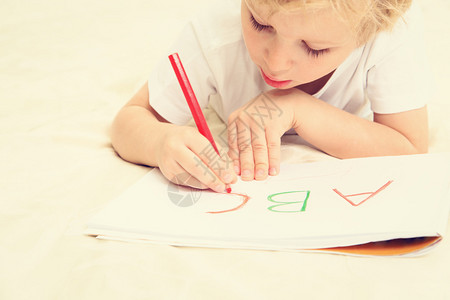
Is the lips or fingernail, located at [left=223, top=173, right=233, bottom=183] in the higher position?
the lips

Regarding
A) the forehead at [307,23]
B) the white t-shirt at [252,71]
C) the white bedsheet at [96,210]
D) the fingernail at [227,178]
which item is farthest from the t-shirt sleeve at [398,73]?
the fingernail at [227,178]

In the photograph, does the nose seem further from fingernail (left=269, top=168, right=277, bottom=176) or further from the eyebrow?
fingernail (left=269, top=168, right=277, bottom=176)

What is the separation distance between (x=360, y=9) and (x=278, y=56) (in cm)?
11

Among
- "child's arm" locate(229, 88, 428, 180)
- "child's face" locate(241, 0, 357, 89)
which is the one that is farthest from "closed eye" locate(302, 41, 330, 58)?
"child's arm" locate(229, 88, 428, 180)

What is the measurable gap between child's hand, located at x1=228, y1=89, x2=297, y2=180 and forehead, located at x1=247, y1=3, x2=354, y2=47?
157 mm

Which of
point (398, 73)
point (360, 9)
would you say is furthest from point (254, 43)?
point (398, 73)

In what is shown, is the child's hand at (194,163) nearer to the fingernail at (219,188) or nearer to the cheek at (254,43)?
the fingernail at (219,188)

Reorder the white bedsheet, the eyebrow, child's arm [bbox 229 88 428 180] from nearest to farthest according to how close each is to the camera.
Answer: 1. the white bedsheet
2. the eyebrow
3. child's arm [bbox 229 88 428 180]

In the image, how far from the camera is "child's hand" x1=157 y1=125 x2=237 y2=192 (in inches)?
21.6

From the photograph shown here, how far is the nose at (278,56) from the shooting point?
529 mm

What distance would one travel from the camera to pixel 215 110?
2.98ft

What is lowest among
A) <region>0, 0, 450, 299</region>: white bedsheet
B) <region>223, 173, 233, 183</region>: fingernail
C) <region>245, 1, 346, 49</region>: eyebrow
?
<region>0, 0, 450, 299</region>: white bedsheet

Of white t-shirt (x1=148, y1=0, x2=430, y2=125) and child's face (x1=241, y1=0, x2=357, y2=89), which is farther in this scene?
white t-shirt (x1=148, y1=0, x2=430, y2=125)

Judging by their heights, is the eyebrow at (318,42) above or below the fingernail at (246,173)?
above
